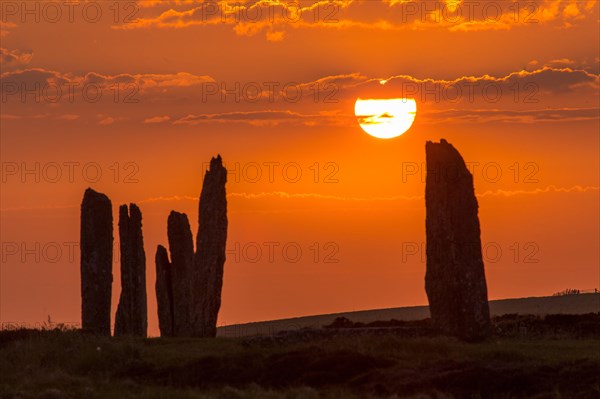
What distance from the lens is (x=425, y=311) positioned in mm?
68312

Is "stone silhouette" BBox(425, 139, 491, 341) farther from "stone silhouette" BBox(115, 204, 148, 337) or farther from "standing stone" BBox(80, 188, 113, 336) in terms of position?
"stone silhouette" BBox(115, 204, 148, 337)

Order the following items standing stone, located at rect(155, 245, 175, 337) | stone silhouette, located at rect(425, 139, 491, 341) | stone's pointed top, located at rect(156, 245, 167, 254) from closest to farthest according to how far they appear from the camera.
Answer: stone silhouette, located at rect(425, 139, 491, 341)
standing stone, located at rect(155, 245, 175, 337)
stone's pointed top, located at rect(156, 245, 167, 254)

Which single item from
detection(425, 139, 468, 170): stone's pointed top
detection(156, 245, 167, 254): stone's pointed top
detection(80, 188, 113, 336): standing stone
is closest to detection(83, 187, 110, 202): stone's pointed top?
detection(80, 188, 113, 336): standing stone

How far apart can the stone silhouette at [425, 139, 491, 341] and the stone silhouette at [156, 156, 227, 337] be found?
707cm

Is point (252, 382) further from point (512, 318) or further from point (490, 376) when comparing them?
point (512, 318)

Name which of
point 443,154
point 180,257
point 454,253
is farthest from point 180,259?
point 454,253

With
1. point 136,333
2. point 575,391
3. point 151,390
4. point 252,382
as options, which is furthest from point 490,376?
point 136,333

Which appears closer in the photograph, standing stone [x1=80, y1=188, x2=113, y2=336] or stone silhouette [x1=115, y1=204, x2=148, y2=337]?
standing stone [x1=80, y1=188, x2=113, y2=336]

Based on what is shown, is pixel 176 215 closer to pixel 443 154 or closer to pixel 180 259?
pixel 180 259

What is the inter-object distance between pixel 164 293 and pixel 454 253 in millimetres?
11397

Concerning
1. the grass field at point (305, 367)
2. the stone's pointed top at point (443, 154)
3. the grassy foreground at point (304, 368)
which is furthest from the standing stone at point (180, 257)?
the stone's pointed top at point (443, 154)

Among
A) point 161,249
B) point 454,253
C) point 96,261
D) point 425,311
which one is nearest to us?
point 454,253

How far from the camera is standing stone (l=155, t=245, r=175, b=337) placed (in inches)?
1802

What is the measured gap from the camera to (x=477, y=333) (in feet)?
126
